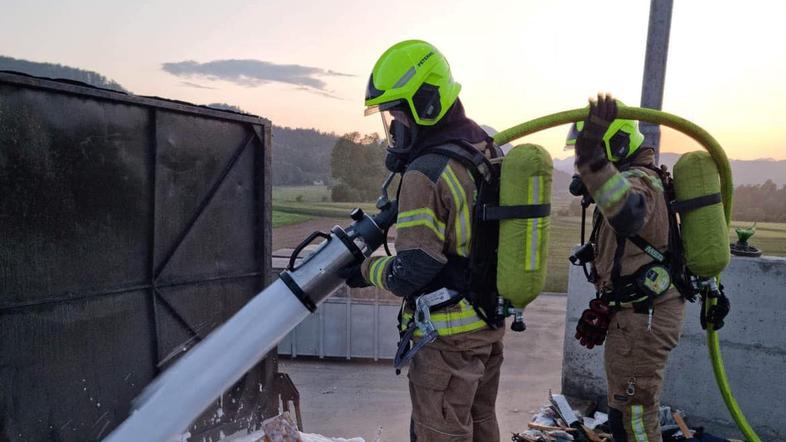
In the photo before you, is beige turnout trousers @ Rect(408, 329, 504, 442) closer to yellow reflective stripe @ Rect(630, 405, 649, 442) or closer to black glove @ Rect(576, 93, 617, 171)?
black glove @ Rect(576, 93, 617, 171)

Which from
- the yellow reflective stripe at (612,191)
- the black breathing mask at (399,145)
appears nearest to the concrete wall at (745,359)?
the yellow reflective stripe at (612,191)

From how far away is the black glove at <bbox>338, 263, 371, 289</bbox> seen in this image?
3.20 meters

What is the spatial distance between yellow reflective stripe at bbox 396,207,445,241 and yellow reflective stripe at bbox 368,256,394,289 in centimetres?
26

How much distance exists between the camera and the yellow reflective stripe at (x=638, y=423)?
12.9 ft

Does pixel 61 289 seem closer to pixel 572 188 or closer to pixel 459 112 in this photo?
pixel 459 112

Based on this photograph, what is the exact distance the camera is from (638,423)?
154 inches

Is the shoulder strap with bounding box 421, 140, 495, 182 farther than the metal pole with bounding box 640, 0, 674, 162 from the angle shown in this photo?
No

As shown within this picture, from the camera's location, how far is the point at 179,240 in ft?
15.8

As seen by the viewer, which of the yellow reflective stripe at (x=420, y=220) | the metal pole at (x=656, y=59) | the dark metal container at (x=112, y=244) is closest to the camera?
the yellow reflective stripe at (x=420, y=220)

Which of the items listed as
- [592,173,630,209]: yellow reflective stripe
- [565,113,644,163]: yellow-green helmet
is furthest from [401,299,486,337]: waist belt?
[565,113,644,163]: yellow-green helmet

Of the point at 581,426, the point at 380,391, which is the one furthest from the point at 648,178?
the point at 380,391

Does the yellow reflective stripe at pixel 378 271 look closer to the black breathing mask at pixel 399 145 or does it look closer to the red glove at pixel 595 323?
the black breathing mask at pixel 399 145

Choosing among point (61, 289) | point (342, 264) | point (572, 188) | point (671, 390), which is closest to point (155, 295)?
point (61, 289)

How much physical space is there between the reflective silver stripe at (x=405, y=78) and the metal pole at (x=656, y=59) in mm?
3518
